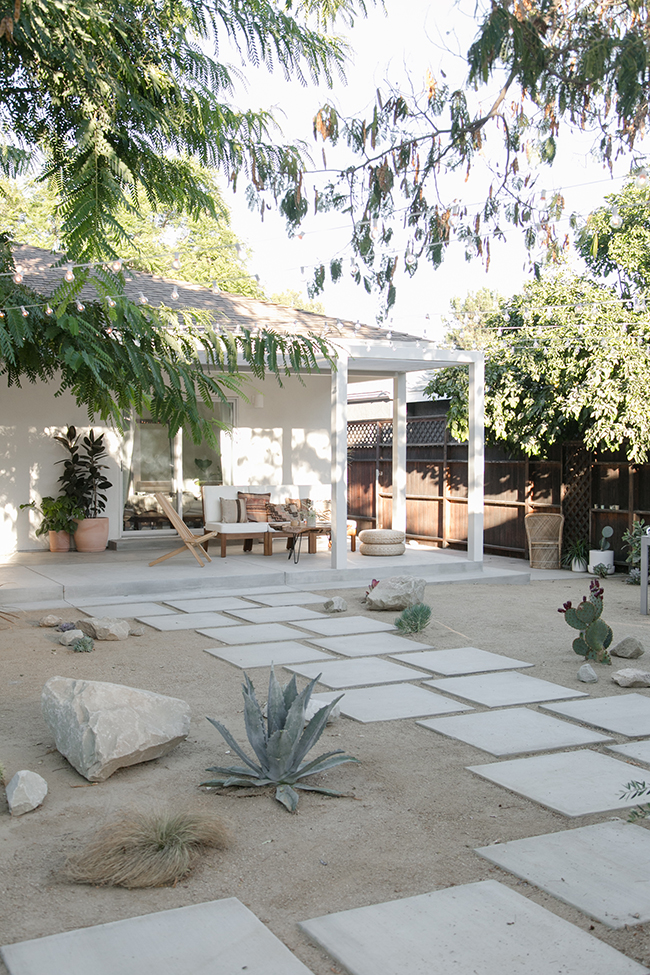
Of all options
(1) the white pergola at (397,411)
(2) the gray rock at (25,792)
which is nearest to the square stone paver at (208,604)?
(1) the white pergola at (397,411)

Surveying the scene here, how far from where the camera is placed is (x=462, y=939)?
2.62m

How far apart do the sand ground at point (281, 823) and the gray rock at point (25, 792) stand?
0.06 m

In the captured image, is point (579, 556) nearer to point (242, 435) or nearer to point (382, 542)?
point (382, 542)

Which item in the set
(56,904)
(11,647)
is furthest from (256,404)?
(56,904)

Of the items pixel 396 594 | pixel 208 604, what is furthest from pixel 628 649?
pixel 208 604

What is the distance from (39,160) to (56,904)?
324 cm

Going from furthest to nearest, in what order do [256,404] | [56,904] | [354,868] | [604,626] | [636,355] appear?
[256,404]
[636,355]
[604,626]
[354,868]
[56,904]

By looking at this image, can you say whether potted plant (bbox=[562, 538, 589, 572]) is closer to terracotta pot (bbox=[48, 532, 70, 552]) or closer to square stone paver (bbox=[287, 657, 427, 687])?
square stone paver (bbox=[287, 657, 427, 687])

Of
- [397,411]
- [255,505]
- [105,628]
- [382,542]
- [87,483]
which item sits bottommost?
[105,628]

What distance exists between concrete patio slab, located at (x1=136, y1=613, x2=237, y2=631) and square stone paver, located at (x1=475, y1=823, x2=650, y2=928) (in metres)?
4.80

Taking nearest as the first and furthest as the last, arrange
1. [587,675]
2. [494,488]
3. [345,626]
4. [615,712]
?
[615,712] < [587,675] < [345,626] < [494,488]

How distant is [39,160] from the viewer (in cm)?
414

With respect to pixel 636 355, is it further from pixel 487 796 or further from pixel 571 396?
pixel 487 796

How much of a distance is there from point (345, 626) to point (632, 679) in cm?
278
